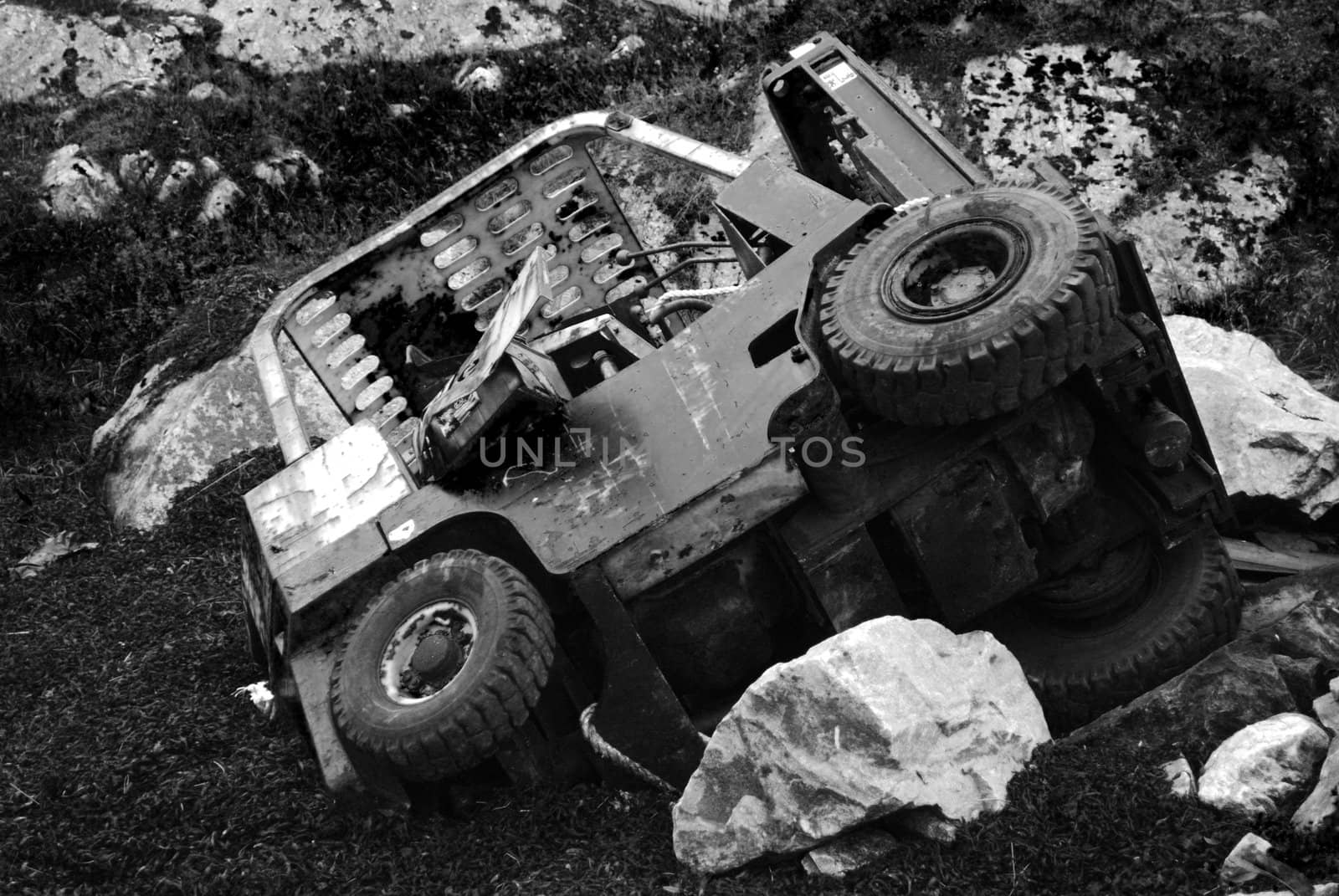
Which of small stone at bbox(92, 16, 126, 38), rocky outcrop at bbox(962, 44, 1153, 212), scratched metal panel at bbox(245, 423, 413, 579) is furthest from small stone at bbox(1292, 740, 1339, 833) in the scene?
small stone at bbox(92, 16, 126, 38)

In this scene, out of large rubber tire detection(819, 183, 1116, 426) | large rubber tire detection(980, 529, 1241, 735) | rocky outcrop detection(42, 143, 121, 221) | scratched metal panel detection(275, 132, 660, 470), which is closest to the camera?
large rubber tire detection(819, 183, 1116, 426)

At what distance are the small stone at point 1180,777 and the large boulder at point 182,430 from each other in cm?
468

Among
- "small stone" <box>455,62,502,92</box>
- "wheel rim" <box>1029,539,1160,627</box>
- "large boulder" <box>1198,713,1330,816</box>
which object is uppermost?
"small stone" <box>455,62,502,92</box>

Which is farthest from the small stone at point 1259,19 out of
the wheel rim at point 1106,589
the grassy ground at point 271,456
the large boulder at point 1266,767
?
the large boulder at point 1266,767

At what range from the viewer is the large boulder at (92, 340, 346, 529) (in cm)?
723

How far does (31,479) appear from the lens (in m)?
7.55

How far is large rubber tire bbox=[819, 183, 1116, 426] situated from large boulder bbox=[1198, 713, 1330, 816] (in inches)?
45.1

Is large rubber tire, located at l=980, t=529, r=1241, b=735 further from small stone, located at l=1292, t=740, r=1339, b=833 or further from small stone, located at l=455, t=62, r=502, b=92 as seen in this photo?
small stone, located at l=455, t=62, r=502, b=92

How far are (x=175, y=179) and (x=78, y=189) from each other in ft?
1.81

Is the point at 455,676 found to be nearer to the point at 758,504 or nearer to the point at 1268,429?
the point at 758,504

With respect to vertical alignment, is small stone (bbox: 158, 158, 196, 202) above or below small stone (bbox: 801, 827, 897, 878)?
above

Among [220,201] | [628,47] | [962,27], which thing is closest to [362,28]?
[220,201]

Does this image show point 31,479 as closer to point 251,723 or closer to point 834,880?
point 251,723

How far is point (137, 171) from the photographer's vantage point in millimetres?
8508
